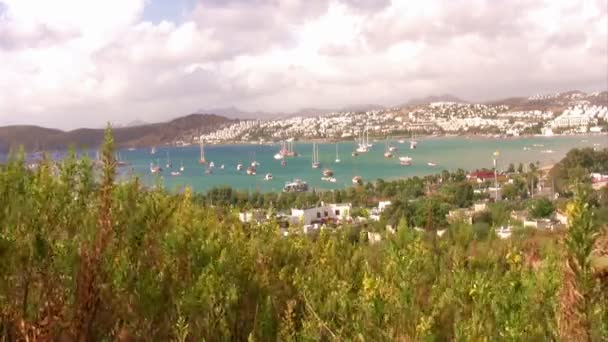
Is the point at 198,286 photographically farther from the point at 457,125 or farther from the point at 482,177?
the point at 457,125

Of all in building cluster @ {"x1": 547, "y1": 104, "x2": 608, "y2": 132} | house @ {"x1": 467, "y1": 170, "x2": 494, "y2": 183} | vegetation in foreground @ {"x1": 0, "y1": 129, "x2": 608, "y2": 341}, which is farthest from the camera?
building cluster @ {"x1": 547, "y1": 104, "x2": 608, "y2": 132}

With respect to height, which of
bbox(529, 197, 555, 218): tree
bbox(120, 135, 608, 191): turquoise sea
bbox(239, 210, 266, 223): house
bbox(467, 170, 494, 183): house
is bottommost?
bbox(120, 135, 608, 191): turquoise sea

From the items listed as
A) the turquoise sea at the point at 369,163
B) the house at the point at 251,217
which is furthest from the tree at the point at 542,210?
the turquoise sea at the point at 369,163

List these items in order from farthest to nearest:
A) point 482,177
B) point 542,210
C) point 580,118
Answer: point 580,118
point 482,177
point 542,210

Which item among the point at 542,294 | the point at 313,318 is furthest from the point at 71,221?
the point at 542,294

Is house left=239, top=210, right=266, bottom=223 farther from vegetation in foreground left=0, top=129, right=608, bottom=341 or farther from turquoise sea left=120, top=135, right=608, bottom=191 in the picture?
turquoise sea left=120, top=135, right=608, bottom=191

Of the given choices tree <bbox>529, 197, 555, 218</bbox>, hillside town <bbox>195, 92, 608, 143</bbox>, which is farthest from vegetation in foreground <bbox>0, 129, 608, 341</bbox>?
hillside town <bbox>195, 92, 608, 143</bbox>

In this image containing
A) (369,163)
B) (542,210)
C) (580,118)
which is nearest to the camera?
(542,210)

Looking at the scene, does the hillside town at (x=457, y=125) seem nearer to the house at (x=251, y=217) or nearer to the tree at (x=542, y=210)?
the tree at (x=542, y=210)

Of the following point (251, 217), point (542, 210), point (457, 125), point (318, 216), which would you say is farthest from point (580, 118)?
point (251, 217)
